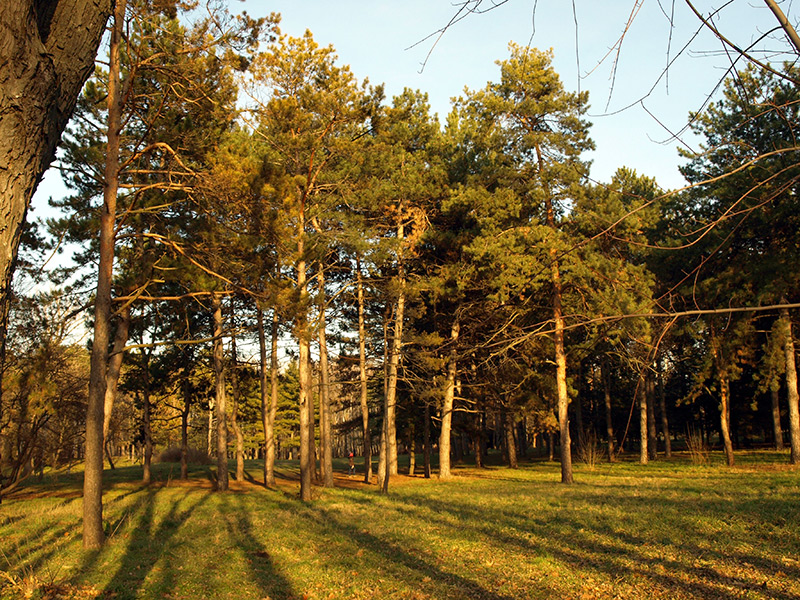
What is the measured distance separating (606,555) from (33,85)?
8.49 m

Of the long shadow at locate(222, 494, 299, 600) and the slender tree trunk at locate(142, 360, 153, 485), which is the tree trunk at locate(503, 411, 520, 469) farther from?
the long shadow at locate(222, 494, 299, 600)

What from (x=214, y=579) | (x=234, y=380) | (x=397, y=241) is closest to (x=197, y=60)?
(x=214, y=579)

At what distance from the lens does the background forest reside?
11.5 meters

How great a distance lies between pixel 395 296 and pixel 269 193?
11100 mm

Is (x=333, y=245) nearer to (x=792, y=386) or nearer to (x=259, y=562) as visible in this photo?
(x=259, y=562)

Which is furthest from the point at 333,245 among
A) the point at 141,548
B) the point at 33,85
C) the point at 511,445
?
the point at 33,85

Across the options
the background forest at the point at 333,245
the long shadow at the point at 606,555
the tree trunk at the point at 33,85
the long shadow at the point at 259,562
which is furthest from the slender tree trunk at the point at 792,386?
the tree trunk at the point at 33,85

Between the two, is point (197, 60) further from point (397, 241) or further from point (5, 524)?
point (397, 241)

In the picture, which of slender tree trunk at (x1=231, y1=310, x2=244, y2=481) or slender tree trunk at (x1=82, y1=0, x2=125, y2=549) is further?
slender tree trunk at (x1=231, y1=310, x2=244, y2=481)

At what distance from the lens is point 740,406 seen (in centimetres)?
3912

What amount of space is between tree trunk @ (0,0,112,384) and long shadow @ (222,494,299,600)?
19.2ft

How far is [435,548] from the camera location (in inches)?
362

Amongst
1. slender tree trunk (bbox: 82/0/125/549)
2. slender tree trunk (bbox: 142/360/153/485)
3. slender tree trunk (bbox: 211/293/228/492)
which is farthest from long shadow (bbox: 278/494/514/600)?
slender tree trunk (bbox: 142/360/153/485)

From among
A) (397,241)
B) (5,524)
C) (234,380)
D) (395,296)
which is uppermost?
(397,241)
